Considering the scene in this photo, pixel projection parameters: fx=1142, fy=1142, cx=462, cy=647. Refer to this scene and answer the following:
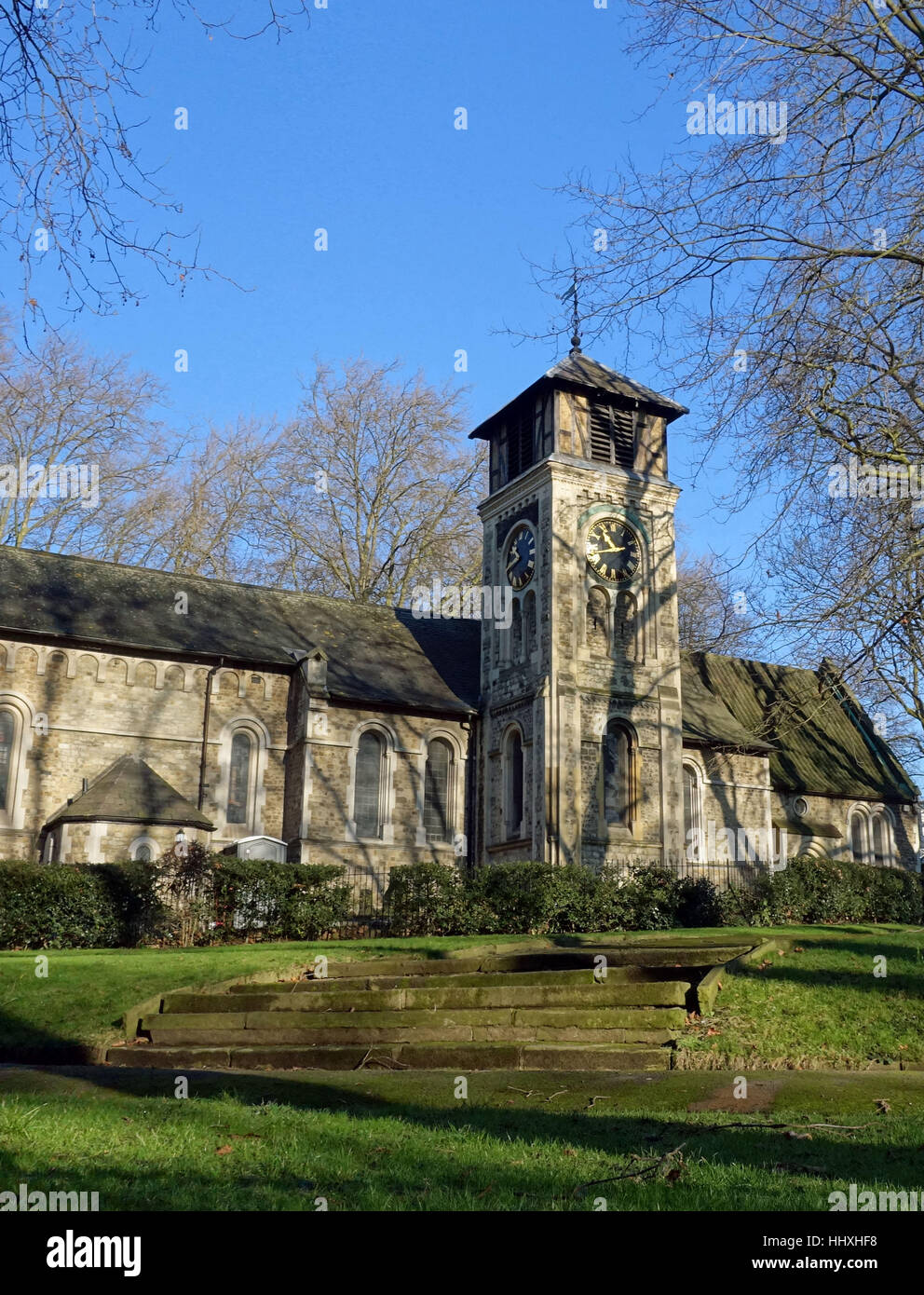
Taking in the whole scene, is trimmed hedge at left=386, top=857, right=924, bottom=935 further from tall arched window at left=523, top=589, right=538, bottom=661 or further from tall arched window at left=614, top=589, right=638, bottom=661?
tall arched window at left=614, top=589, right=638, bottom=661

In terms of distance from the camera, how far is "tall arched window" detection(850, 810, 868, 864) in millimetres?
38062

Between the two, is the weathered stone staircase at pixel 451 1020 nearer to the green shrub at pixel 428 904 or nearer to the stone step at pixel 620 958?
the stone step at pixel 620 958

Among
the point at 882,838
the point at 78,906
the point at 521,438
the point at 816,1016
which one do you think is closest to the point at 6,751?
the point at 78,906

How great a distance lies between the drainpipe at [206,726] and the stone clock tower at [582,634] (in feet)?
24.3

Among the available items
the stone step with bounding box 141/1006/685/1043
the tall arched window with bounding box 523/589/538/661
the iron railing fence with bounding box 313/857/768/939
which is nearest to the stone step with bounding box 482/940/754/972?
the stone step with bounding box 141/1006/685/1043

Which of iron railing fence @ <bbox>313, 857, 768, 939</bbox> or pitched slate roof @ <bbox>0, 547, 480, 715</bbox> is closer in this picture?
iron railing fence @ <bbox>313, 857, 768, 939</bbox>

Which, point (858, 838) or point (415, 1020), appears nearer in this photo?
point (415, 1020)

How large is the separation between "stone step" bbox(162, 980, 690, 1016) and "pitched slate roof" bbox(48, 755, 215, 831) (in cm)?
1063

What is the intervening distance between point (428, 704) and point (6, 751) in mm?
10397

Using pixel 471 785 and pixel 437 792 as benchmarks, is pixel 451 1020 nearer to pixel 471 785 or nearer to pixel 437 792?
pixel 437 792

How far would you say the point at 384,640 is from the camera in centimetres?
3300

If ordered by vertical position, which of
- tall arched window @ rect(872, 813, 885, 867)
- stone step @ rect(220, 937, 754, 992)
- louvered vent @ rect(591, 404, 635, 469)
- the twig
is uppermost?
louvered vent @ rect(591, 404, 635, 469)

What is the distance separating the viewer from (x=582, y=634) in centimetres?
2988
